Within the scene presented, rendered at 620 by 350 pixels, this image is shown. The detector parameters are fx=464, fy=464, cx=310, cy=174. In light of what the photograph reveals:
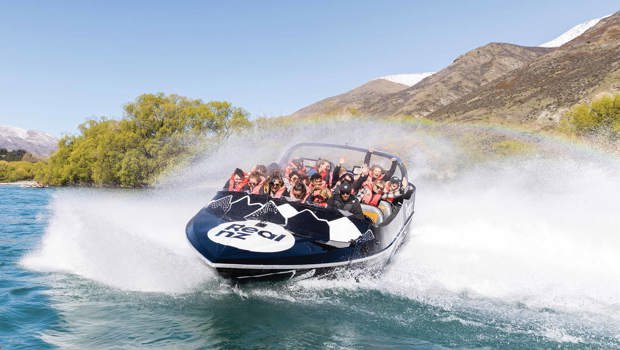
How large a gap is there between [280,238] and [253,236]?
372 millimetres

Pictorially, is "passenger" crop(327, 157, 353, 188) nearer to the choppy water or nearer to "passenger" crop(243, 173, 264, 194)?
the choppy water

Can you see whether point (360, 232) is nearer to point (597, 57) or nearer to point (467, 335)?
point (467, 335)

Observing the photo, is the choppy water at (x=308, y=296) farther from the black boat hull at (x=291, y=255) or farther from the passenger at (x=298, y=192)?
the passenger at (x=298, y=192)

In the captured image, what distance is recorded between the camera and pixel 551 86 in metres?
70.6

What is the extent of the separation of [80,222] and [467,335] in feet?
26.9

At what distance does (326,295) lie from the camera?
21.3 feet

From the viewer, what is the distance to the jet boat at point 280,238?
5957 millimetres

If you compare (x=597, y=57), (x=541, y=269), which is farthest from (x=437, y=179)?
(x=597, y=57)

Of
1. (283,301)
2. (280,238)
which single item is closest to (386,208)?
(280,238)

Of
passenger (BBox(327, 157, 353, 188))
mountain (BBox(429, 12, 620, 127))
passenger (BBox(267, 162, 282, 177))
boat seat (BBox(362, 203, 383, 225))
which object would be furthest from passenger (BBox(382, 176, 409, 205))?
mountain (BBox(429, 12, 620, 127))

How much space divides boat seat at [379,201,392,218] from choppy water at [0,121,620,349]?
1009 mm

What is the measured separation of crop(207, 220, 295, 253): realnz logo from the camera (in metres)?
6.00

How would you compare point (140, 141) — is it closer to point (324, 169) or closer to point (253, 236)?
point (324, 169)

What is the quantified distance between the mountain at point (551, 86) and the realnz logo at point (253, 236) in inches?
2359
